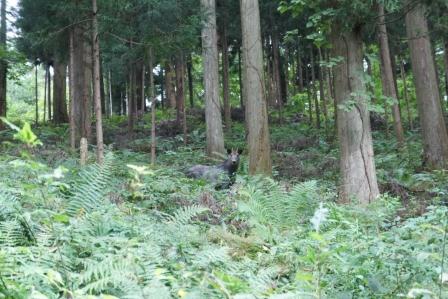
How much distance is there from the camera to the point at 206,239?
4730mm

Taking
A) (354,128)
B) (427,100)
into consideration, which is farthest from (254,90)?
(427,100)

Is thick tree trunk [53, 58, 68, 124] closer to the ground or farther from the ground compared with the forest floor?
farther from the ground

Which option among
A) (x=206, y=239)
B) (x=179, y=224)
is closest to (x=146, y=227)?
(x=179, y=224)

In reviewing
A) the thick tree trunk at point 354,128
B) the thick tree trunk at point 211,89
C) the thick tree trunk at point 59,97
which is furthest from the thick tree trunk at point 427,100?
the thick tree trunk at point 59,97

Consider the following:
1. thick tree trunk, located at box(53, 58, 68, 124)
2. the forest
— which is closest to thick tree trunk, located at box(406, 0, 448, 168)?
the forest

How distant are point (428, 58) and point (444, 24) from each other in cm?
269

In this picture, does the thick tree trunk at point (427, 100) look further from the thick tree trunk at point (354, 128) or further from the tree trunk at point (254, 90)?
the thick tree trunk at point (354, 128)

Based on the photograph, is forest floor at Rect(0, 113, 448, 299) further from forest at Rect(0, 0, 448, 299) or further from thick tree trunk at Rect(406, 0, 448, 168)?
thick tree trunk at Rect(406, 0, 448, 168)

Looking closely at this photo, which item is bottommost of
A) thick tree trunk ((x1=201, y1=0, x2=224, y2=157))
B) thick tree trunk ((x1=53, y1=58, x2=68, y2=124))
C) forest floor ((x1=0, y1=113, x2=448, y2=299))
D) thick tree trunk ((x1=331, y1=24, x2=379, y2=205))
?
forest floor ((x1=0, y1=113, x2=448, y2=299))

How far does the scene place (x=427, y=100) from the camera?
1137 cm

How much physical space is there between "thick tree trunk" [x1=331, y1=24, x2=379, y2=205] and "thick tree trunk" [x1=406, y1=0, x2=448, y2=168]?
4820 mm

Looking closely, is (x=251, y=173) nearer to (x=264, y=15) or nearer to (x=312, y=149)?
(x=312, y=149)

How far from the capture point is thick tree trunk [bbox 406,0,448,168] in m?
11.2

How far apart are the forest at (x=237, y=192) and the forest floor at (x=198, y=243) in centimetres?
2
